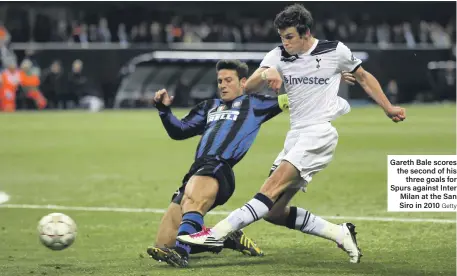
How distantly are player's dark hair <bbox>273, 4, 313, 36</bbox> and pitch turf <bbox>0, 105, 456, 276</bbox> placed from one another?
187 cm

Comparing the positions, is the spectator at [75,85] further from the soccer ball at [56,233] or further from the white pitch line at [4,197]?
the soccer ball at [56,233]

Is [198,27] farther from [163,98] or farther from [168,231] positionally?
[168,231]

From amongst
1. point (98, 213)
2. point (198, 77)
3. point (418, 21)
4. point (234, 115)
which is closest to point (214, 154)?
point (234, 115)

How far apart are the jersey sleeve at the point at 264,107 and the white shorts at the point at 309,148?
47 cm

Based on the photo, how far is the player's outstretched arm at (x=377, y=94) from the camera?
848 centimetres

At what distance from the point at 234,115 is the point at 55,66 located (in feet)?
75.6

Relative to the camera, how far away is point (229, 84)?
355 inches

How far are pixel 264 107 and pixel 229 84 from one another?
354mm

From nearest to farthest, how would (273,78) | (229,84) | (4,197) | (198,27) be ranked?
(273,78) < (229,84) < (4,197) < (198,27)

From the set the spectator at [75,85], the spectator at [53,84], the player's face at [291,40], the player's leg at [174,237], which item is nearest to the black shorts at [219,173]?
the player's leg at [174,237]

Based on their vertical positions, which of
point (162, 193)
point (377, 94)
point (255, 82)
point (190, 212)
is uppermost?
point (255, 82)

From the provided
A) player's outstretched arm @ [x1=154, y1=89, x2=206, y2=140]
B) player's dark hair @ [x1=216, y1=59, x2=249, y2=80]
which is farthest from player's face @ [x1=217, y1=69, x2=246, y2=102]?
player's outstretched arm @ [x1=154, y1=89, x2=206, y2=140]

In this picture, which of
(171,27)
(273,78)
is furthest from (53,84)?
(273,78)

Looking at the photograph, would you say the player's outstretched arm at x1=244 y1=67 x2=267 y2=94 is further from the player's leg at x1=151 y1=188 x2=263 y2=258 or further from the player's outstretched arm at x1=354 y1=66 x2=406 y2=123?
the player's leg at x1=151 y1=188 x2=263 y2=258
